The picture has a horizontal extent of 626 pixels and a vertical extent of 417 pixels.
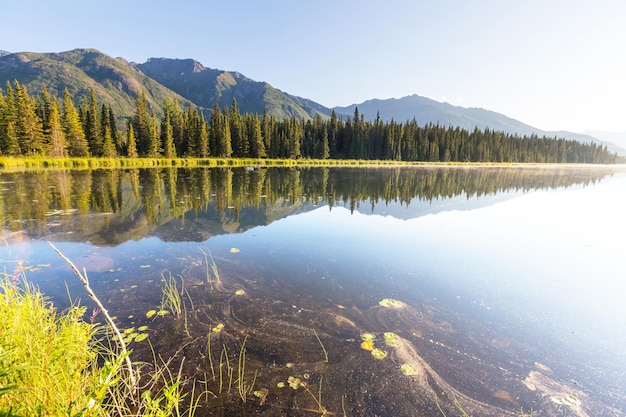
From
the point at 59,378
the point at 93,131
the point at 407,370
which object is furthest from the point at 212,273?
the point at 93,131

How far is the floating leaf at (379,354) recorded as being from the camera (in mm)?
4586

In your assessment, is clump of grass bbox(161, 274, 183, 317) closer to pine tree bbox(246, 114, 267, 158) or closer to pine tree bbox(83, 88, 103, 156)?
pine tree bbox(83, 88, 103, 156)

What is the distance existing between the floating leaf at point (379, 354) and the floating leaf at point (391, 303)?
1572 millimetres

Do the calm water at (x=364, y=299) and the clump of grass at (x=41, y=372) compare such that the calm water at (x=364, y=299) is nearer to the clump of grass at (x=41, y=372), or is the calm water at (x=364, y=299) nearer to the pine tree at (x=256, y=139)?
the clump of grass at (x=41, y=372)

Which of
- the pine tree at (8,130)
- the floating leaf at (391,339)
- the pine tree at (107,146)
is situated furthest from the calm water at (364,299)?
the pine tree at (107,146)

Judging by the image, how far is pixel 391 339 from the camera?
506cm

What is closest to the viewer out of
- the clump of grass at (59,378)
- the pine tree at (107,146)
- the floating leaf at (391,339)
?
the clump of grass at (59,378)

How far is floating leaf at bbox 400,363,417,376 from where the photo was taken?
13.9 ft

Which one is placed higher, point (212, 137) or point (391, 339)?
point (212, 137)

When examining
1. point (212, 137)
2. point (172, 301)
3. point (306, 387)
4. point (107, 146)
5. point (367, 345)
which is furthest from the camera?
point (212, 137)

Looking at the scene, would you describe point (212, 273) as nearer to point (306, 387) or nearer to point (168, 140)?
point (306, 387)

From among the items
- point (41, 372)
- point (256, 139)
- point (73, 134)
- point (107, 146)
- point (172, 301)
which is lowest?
point (172, 301)

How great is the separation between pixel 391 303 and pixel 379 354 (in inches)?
72.6

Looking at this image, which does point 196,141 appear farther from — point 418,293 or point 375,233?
point 418,293
